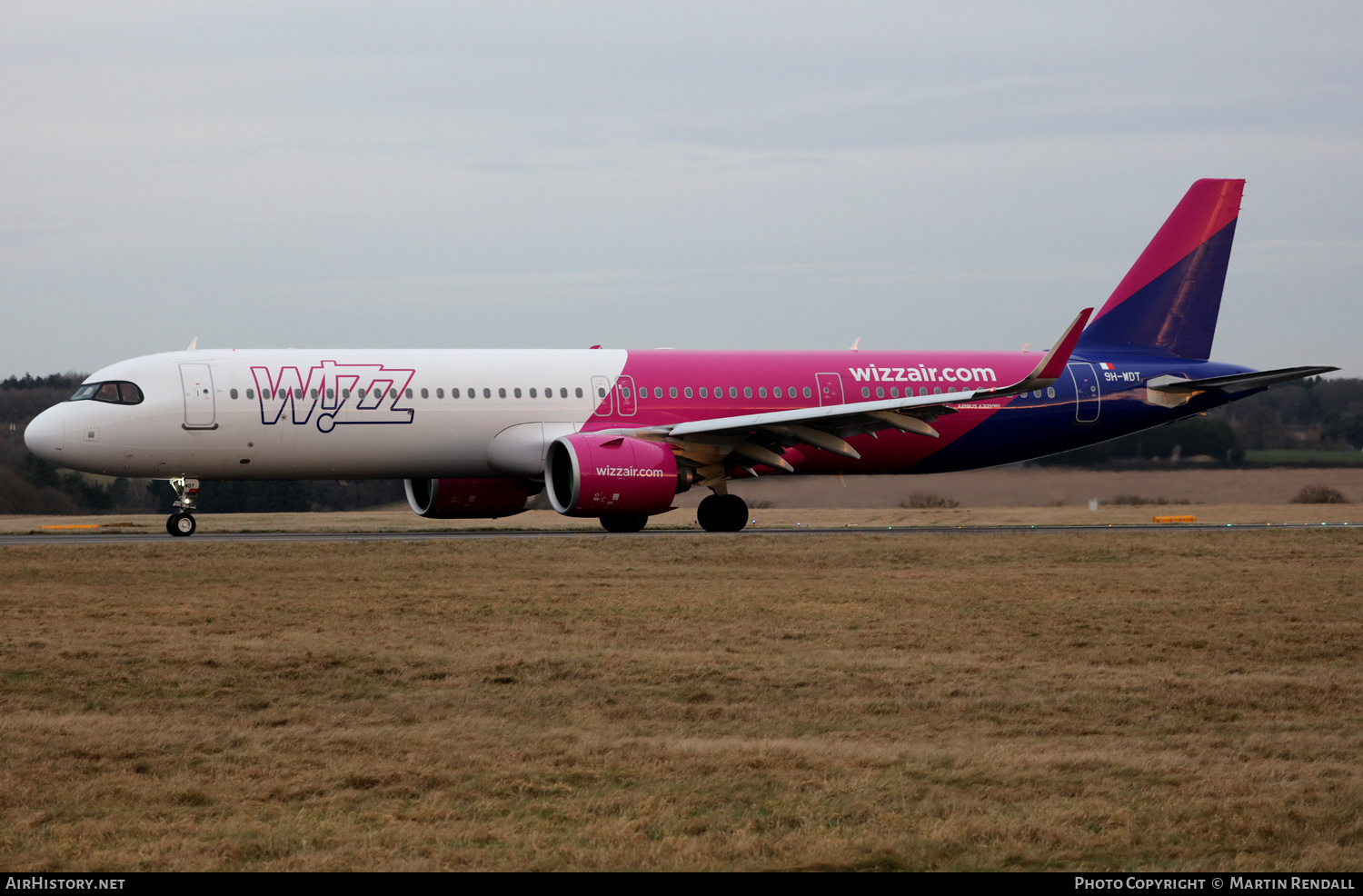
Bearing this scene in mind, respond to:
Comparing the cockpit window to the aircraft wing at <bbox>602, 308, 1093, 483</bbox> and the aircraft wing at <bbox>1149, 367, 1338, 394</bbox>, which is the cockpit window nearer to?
the aircraft wing at <bbox>602, 308, 1093, 483</bbox>

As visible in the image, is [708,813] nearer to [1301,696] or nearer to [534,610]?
[1301,696]

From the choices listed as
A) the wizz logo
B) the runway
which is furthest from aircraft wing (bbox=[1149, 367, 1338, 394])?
the wizz logo

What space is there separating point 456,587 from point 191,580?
331 cm

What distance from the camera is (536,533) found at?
89.8ft

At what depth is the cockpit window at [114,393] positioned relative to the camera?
25.0 m

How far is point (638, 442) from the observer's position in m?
25.6

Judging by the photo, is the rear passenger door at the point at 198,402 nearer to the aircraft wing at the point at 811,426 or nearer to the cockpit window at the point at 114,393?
the cockpit window at the point at 114,393

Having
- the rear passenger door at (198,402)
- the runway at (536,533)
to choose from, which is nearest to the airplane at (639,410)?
the rear passenger door at (198,402)

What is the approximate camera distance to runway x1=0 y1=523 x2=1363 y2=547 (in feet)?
81.8

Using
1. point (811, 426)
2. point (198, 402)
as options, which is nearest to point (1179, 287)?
point (811, 426)

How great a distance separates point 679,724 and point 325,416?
59.1 ft

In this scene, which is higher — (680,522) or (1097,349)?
(1097,349)

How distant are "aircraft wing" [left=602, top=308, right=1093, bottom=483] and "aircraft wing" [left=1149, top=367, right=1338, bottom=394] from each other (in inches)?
219

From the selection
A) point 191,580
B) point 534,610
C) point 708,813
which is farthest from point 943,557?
point 708,813
